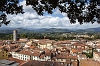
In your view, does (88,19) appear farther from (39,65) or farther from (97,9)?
(39,65)

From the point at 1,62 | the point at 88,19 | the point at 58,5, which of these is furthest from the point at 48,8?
the point at 1,62

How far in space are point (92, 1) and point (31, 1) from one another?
99cm

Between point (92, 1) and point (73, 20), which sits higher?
point (92, 1)

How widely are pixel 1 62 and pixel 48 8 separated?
66.6ft

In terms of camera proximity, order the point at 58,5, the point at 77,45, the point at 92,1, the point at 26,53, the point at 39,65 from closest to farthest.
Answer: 1. the point at 92,1
2. the point at 58,5
3. the point at 39,65
4. the point at 26,53
5. the point at 77,45

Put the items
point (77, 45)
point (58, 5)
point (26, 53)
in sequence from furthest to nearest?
1. point (77, 45)
2. point (26, 53)
3. point (58, 5)

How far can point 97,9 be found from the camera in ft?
9.52

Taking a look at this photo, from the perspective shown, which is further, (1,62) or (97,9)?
(1,62)

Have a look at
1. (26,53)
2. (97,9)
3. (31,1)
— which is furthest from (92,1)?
(26,53)

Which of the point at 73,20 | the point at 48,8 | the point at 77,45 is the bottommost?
the point at 77,45

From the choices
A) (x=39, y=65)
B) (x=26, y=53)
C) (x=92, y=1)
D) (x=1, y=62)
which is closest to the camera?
(x=92, y=1)

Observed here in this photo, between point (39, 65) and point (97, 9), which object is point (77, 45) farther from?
point (97, 9)

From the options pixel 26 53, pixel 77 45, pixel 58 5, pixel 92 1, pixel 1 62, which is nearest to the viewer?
pixel 92 1

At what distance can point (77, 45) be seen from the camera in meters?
52.4
